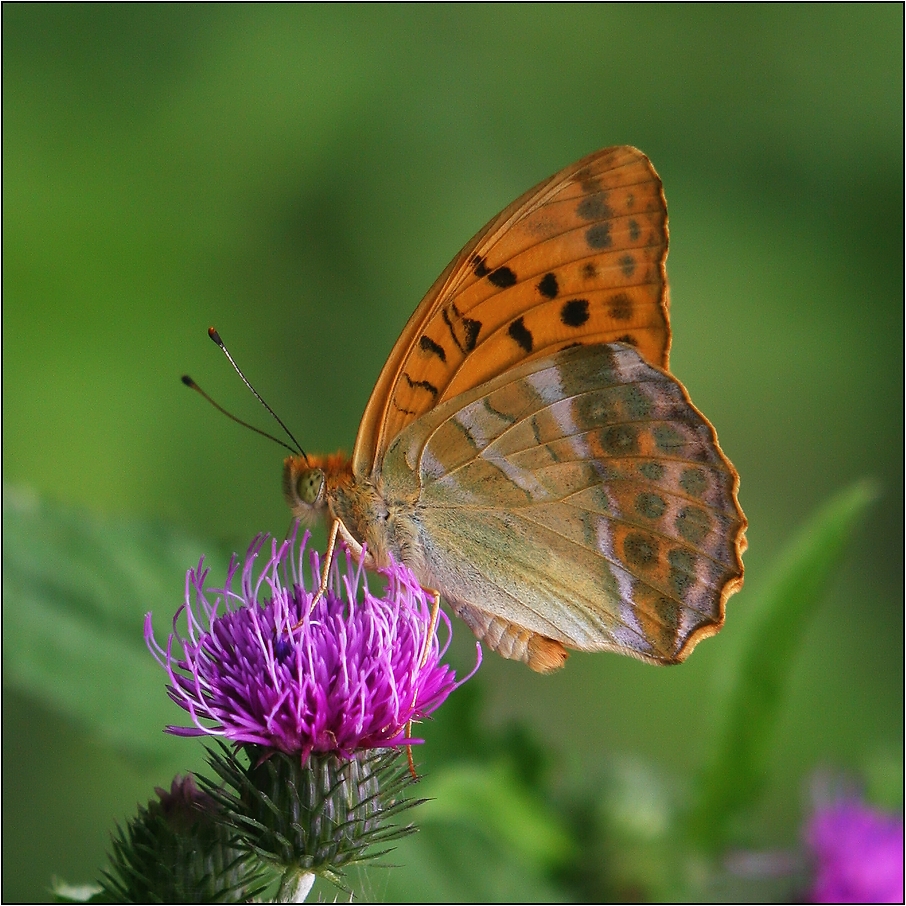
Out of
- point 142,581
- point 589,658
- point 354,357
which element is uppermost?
point 354,357

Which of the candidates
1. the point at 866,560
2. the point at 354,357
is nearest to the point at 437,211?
the point at 354,357

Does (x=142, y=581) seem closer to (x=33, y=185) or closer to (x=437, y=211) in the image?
(x=33, y=185)

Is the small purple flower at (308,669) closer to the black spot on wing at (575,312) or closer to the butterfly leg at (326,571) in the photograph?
the butterfly leg at (326,571)

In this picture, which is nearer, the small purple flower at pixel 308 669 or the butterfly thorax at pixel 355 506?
the small purple flower at pixel 308 669

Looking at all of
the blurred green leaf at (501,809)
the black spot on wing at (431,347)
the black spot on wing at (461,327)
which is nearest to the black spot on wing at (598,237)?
the black spot on wing at (461,327)

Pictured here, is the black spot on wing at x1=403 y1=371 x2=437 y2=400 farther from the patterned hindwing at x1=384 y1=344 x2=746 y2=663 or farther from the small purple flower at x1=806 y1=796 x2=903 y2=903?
the small purple flower at x1=806 y1=796 x2=903 y2=903

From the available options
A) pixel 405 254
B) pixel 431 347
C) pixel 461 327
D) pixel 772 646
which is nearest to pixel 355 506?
pixel 431 347
